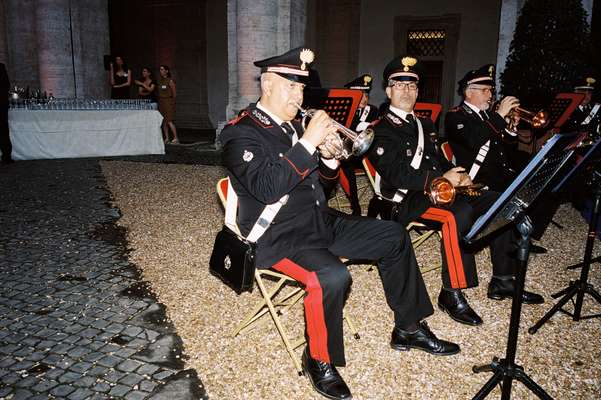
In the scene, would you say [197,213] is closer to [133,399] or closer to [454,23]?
[133,399]

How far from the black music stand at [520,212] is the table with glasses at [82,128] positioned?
10.1 meters

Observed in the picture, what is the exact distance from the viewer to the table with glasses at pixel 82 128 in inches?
410

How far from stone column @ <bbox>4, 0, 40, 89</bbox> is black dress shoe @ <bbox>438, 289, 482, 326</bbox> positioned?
13.3 m

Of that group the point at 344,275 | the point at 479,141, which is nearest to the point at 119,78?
the point at 479,141

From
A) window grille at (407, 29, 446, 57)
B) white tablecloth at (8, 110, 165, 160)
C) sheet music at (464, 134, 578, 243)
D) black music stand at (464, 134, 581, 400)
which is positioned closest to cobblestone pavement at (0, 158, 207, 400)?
black music stand at (464, 134, 581, 400)

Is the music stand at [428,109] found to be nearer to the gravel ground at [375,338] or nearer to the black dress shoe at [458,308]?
the gravel ground at [375,338]

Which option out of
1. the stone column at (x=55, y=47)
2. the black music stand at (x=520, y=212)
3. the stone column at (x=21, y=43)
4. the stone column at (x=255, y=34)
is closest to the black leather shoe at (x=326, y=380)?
the black music stand at (x=520, y=212)

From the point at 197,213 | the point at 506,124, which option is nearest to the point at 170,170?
the point at 197,213

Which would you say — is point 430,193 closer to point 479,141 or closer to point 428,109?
point 479,141

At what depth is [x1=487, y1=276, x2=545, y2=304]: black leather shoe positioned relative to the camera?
415cm

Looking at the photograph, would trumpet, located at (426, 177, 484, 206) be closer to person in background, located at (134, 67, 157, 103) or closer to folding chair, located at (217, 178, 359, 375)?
folding chair, located at (217, 178, 359, 375)

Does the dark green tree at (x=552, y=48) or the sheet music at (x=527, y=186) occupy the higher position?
the dark green tree at (x=552, y=48)

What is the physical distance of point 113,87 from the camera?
13.2 m

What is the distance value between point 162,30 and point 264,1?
8.50 meters
